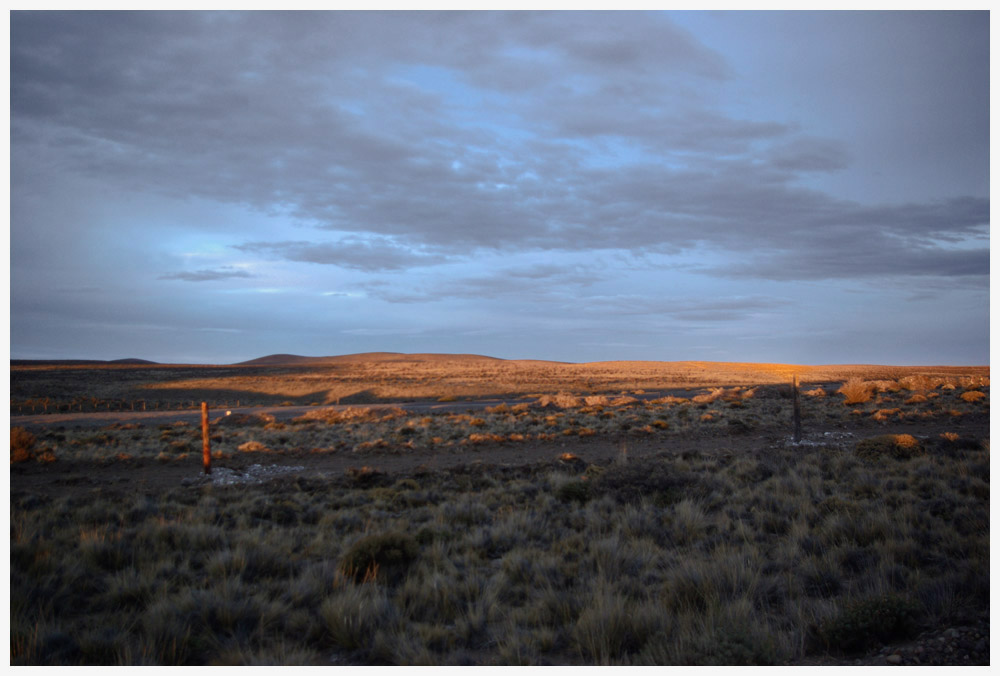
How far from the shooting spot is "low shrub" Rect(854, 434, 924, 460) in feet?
42.6

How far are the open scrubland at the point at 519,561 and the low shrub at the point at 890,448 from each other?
78 millimetres

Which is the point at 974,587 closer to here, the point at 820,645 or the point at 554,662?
the point at 820,645

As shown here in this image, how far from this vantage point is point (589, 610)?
484cm

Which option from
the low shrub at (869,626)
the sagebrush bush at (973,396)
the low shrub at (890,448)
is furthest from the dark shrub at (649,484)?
the sagebrush bush at (973,396)

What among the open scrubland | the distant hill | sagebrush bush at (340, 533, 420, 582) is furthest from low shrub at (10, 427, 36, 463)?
the distant hill

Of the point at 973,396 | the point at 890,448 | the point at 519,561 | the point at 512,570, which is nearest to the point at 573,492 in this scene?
the point at 519,561

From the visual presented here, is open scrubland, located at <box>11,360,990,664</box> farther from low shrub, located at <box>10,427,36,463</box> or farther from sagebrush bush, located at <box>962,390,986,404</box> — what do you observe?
sagebrush bush, located at <box>962,390,986,404</box>

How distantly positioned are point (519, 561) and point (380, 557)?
5.56 ft

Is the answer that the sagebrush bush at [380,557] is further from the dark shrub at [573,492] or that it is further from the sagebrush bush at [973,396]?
the sagebrush bush at [973,396]

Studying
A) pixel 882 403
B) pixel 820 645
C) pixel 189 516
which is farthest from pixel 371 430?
pixel 882 403

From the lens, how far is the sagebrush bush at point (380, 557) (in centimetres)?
638

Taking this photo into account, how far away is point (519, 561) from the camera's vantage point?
6.59m

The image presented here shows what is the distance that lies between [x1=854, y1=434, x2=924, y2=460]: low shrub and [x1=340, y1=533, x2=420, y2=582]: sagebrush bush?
1150 cm

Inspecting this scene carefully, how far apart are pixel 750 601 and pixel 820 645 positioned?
0.69m
